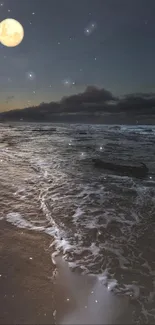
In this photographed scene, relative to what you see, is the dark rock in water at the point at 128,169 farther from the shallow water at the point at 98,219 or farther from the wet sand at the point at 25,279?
the wet sand at the point at 25,279

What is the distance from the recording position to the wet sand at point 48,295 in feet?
9.32

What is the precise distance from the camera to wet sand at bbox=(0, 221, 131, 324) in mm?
2842

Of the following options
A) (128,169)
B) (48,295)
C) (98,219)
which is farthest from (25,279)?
(128,169)

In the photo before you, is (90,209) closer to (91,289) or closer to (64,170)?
(91,289)

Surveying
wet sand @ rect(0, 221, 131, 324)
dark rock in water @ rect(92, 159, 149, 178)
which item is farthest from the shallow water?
dark rock in water @ rect(92, 159, 149, 178)

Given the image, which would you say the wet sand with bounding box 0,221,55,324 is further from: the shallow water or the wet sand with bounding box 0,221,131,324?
the shallow water

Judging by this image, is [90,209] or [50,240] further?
[90,209]

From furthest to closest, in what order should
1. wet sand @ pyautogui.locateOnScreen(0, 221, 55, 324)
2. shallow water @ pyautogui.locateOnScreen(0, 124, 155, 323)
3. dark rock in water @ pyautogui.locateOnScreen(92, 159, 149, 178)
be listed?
dark rock in water @ pyautogui.locateOnScreen(92, 159, 149, 178) < shallow water @ pyautogui.locateOnScreen(0, 124, 155, 323) < wet sand @ pyautogui.locateOnScreen(0, 221, 55, 324)

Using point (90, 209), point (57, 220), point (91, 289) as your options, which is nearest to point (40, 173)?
point (90, 209)

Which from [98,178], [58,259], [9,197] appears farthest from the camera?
[98,178]

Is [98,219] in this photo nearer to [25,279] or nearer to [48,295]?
[25,279]

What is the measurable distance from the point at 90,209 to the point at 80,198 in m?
0.97

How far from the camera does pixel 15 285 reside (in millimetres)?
3305

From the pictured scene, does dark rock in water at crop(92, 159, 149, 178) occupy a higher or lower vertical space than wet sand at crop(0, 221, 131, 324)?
lower
